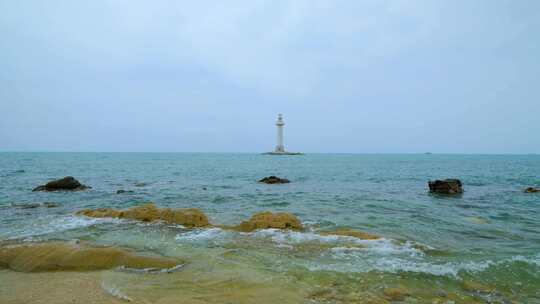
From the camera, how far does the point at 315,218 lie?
14.2 metres

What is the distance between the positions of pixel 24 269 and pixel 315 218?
33.8 ft

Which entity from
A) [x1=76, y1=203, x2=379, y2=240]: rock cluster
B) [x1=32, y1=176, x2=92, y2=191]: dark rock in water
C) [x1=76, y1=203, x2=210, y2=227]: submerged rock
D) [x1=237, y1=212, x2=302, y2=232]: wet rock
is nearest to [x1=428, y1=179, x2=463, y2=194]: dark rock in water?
[x1=76, y1=203, x2=379, y2=240]: rock cluster

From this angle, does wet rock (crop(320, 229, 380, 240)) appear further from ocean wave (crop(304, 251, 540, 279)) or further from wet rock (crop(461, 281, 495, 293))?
wet rock (crop(461, 281, 495, 293))

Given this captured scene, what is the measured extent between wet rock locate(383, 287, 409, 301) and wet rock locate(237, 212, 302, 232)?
5822mm

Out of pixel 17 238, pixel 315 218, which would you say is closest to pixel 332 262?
pixel 315 218

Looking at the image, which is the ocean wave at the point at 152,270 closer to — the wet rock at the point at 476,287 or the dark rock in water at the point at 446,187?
the wet rock at the point at 476,287

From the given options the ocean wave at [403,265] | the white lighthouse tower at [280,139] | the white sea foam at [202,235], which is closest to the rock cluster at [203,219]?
the white sea foam at [202,235]

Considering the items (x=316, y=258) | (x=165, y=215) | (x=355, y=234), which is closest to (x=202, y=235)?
(x=165, y=215)

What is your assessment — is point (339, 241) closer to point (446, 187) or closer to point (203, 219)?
point (203, 219)

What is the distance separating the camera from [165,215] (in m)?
13.2

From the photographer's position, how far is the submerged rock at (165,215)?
12.5 meters

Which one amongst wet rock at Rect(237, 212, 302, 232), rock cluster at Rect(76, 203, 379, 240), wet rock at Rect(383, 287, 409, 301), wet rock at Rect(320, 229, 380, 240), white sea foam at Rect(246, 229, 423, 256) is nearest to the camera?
wet rock at Rect(383, 287, 409, 301)

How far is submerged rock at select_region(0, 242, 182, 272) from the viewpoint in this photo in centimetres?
759

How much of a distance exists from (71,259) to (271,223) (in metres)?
6.31
